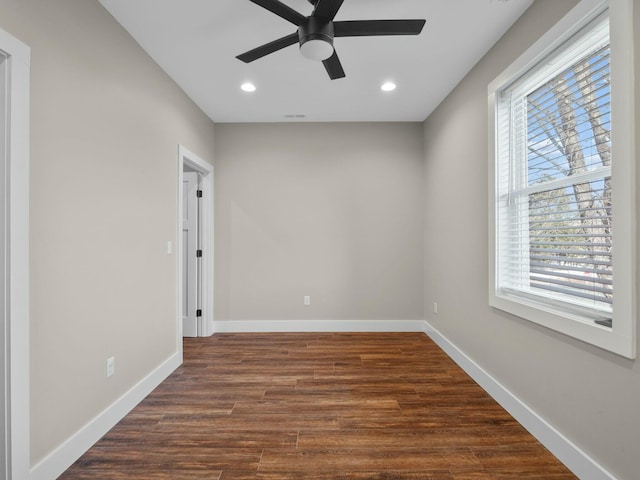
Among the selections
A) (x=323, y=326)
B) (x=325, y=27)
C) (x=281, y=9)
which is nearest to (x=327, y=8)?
(x=325, y=27)

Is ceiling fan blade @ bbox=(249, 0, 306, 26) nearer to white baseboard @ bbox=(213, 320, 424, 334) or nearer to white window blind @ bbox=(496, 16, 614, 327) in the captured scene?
white window blind @ bbox=(496, 16, 614, 327)

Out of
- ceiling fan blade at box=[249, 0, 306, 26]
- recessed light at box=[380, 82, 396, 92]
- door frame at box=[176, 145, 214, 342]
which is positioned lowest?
door frame at box=[176, 145, 214, 342]

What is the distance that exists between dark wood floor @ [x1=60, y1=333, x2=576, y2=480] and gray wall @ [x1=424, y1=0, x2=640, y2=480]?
29cm

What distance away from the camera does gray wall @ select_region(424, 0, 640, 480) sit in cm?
148

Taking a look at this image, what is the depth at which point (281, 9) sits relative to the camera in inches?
67.5

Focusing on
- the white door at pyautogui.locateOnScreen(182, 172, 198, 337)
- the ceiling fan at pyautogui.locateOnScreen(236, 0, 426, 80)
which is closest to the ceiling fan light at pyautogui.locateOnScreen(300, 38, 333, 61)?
the ceiling fan at pyautogui.locateOnScreen(236, 0, 426, 80)

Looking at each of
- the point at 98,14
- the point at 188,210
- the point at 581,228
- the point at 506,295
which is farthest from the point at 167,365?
the point at 581,228

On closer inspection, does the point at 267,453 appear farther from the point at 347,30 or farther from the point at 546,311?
the point at 347,30

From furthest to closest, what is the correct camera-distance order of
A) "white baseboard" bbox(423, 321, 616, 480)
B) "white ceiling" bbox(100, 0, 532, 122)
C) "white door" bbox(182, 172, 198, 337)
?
"white door" bbox(182, 172, 198, 337) → "white ceiling" bbox(100, 0, 532, 122) → "white baseboard" bbox(423, 321, 616, 480)

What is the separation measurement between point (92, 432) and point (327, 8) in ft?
8.89

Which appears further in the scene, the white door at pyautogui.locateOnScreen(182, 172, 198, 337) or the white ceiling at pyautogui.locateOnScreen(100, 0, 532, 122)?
the white door at pyautogui.locateOnScreen(182, 172, 198, 337)

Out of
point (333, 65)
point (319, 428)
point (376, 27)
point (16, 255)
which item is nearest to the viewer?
point (16, 255)

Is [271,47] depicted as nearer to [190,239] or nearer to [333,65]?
[333,65]

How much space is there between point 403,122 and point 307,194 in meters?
1.52
